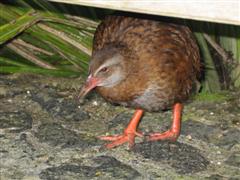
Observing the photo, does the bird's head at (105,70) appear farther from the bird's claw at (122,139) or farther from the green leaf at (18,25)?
the green leaf at (18,25)

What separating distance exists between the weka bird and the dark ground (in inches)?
5.8

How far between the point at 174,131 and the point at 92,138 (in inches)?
20.1

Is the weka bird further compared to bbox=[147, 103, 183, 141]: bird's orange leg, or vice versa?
bbox=[147, 103, 183, 141]: bird's orange leg

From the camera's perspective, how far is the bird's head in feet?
13.9

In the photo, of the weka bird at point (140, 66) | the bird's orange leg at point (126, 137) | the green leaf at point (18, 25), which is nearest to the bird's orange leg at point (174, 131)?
the weka bird at point (140, 66)

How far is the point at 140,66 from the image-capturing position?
4.34 metres

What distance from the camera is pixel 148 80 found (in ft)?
14.2

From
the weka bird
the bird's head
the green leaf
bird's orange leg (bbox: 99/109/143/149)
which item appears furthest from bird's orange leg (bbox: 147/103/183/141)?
the green leaf

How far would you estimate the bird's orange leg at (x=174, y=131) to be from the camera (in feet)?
14.5

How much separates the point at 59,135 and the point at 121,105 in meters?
0.57

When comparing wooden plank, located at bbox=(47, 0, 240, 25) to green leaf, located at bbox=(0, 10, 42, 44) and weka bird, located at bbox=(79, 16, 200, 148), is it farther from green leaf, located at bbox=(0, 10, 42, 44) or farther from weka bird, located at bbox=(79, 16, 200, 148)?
green leaf, located at bbox=(0, 10, 42, 44)

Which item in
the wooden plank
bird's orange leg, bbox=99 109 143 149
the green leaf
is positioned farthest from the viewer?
the green leaf

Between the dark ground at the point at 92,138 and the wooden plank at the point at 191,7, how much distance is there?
3.43 ft

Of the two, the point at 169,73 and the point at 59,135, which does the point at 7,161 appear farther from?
the point at 169,73
